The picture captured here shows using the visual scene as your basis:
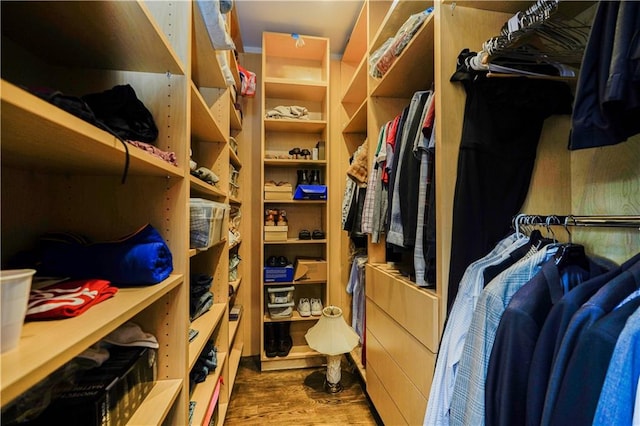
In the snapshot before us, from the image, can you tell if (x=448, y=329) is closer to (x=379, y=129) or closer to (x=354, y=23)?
(x=379, y=129)

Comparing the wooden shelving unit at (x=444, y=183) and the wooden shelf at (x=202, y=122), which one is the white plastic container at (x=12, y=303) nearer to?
the wooden shelf at (x=202, y=122)

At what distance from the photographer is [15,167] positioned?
665mm

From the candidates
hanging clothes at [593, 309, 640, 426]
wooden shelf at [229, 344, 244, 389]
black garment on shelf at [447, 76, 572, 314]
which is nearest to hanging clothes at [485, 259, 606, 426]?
hanging clothes at [593, 309, 640, 426]

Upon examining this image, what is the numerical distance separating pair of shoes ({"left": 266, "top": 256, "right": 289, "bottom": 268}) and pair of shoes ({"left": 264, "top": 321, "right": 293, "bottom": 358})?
0.46m

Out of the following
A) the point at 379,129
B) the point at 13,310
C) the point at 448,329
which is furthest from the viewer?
the point at 379,129

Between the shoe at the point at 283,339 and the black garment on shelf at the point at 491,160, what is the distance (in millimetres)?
1578

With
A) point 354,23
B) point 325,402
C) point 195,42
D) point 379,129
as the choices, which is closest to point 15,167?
point 195,42

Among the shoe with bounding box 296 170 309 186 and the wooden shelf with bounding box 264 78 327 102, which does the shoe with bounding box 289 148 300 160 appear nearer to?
the shoe with bounding box 296 170 309 186

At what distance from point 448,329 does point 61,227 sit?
1.15 m

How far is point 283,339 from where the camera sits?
2.26m

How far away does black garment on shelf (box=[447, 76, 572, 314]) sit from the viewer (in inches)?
37.6

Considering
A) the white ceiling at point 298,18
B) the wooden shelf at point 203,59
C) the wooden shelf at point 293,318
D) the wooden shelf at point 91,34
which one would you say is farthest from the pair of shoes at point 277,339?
the white ceiling at point 298,18

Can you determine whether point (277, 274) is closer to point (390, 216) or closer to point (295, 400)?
point (295, 400)

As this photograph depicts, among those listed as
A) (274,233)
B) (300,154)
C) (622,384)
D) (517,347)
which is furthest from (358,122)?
(622,384)
